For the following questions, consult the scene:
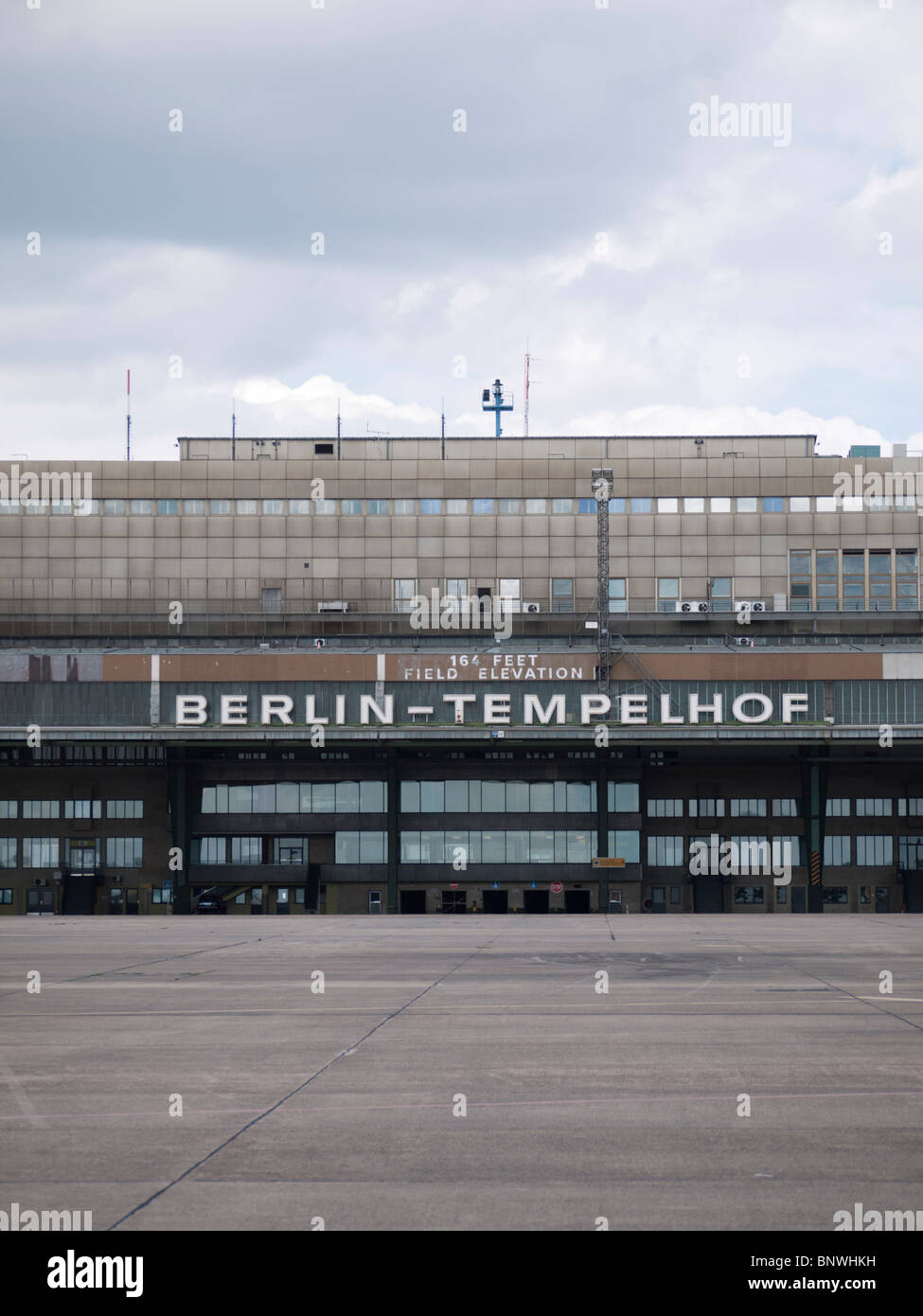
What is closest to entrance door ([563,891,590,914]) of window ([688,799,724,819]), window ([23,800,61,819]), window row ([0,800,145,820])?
window ([688,799,724,819])

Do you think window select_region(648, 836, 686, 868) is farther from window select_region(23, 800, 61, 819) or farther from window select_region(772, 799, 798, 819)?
window select_region(23, 800, 61, 819)

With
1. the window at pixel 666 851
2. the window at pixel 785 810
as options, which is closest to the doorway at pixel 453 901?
the window at pixel 666 851

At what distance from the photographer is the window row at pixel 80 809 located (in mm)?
96562

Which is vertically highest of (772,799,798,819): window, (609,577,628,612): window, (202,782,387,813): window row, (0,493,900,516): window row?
(0,493,900,516): window row

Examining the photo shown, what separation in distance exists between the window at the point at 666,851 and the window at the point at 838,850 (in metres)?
10.9

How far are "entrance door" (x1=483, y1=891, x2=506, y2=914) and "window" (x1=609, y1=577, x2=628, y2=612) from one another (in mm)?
34966

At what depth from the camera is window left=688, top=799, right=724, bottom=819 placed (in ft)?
316

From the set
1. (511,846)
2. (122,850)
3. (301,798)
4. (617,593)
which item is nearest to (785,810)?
(511,846)

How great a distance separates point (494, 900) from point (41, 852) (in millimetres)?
35106

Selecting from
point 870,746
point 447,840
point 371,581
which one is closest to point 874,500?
point 870,746

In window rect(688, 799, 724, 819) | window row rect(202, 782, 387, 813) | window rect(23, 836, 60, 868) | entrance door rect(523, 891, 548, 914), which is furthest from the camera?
window rect(23, 836, 60, 868)

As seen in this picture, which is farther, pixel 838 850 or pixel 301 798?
pixel 838 850

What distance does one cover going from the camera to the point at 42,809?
96.9m
